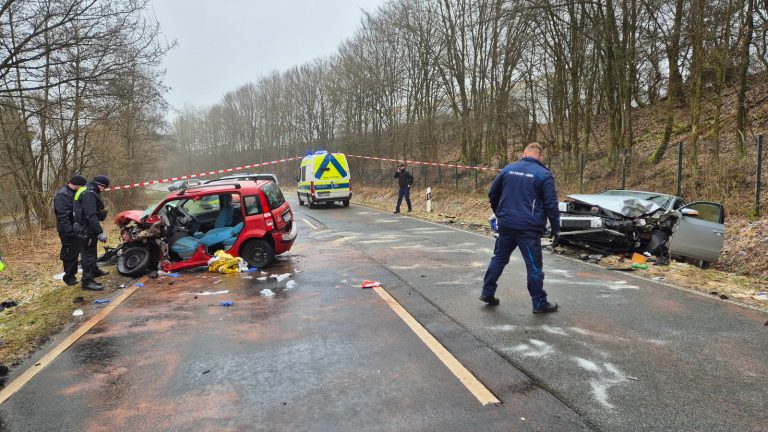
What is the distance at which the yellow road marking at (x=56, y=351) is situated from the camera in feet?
12.8

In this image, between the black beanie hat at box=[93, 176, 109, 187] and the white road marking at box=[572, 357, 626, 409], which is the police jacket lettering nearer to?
the white road marking at box=[572, 357, 626, 409]

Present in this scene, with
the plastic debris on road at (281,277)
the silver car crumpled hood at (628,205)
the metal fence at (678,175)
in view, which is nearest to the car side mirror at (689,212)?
the silver car crumpled hood at (628,205)

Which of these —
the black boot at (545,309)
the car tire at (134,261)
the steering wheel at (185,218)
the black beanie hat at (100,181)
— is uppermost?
the black beanie hat at (100,181)

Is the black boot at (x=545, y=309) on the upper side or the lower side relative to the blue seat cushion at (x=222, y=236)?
lower

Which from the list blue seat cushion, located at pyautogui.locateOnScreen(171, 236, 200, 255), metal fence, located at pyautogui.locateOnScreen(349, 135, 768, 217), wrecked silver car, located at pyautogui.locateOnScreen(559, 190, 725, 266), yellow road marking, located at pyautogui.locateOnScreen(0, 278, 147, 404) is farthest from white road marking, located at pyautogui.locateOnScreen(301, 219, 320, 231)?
metal fence, located at pyautogui.locateOnScreen(349, 135, 768, 217)

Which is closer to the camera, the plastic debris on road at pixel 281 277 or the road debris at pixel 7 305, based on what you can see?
the road debris at pixel 7 305

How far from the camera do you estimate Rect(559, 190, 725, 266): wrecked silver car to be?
824 centimetres

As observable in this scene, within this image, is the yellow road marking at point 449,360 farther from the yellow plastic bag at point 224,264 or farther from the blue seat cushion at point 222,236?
the blue seat cushion at point 222,236

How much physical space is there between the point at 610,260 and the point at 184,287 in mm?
7337

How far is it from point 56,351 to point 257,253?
160 inches

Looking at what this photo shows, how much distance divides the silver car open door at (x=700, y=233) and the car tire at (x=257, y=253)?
23.6ft

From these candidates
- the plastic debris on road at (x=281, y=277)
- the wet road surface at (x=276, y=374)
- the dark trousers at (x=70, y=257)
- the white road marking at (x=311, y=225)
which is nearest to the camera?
the wet road surface at (x=276, y=374)

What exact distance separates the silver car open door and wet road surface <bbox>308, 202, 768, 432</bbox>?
65.0 inches

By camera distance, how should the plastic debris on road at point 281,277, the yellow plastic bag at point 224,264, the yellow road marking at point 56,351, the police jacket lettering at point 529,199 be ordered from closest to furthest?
the yellow road marking at point 56,351 < the police jacket lettering at point 529,199 < the plastic debris on road at point 281,277 < the yellow plastic bag at point 224,264
